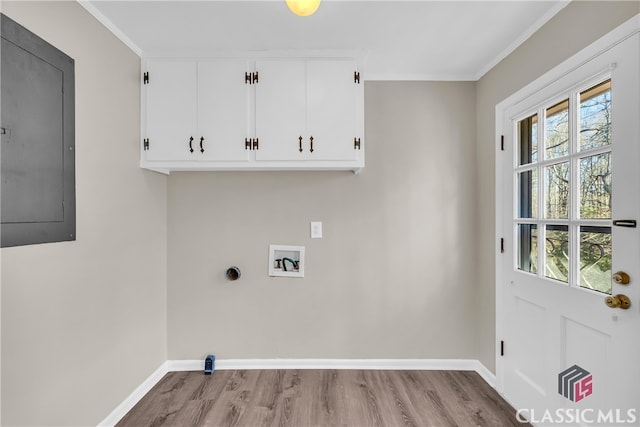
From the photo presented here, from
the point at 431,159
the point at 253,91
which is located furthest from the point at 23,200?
the point at 431,159

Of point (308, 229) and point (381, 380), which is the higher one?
point (308, 229)

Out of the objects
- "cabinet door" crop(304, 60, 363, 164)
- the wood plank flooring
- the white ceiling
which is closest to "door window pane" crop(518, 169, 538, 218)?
the white ceiling

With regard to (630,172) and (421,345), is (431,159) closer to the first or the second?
(630,172)

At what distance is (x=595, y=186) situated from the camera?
1.52 metres

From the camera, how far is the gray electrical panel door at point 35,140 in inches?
50.6

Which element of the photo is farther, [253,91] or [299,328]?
[299,328]

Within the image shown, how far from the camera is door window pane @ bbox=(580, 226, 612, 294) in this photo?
1448 mm

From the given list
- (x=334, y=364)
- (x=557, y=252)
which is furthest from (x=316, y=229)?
(x=557, y=252)

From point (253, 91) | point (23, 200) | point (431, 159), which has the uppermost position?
point (253, 91)

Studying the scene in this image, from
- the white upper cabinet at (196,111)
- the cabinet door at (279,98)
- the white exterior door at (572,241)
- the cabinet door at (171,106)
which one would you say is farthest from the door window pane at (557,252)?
the cabinet door at (171,106)

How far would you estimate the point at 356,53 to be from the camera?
7.24 ft

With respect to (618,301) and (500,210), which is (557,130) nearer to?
(500,210)

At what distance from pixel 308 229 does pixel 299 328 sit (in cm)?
82

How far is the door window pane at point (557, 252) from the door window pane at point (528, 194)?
0.18 m
